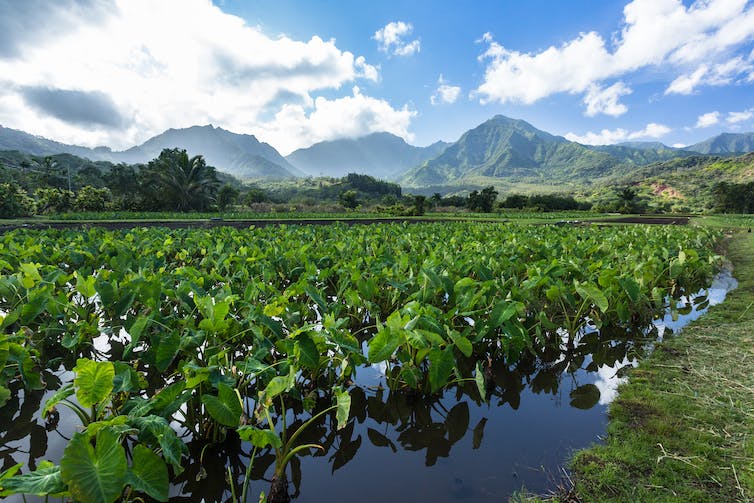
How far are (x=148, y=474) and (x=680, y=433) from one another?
11.6 feet

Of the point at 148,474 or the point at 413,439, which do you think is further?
the point at 413,439

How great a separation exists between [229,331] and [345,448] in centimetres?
139

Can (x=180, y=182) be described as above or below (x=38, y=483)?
above

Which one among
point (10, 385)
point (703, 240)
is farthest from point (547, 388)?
point (703, 240)

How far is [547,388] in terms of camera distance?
3.80 meters

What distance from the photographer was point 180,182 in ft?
144

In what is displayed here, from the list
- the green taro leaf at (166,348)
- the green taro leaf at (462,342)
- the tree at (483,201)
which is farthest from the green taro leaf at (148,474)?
the tree at (483,201)

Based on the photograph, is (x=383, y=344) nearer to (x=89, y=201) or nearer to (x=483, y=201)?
(x=89, y=201)

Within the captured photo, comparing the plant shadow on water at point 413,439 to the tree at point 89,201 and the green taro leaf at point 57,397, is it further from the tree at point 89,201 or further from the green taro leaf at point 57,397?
the tree at point 89,201

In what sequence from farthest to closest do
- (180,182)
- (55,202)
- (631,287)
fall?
1. (180,182)
2. (55,202)
3. (631,287)

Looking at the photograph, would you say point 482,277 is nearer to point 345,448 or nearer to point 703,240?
point 345,448

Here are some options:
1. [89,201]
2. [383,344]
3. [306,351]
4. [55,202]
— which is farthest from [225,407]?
[55,202]

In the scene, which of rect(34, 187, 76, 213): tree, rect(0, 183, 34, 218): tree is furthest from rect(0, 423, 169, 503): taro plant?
rect(34, 187, 76, 213): tree

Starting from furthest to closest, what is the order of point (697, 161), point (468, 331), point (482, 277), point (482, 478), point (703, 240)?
point (697, 161), point (703, 240), point (482, 277), point (468, 331), point (482, 478)
